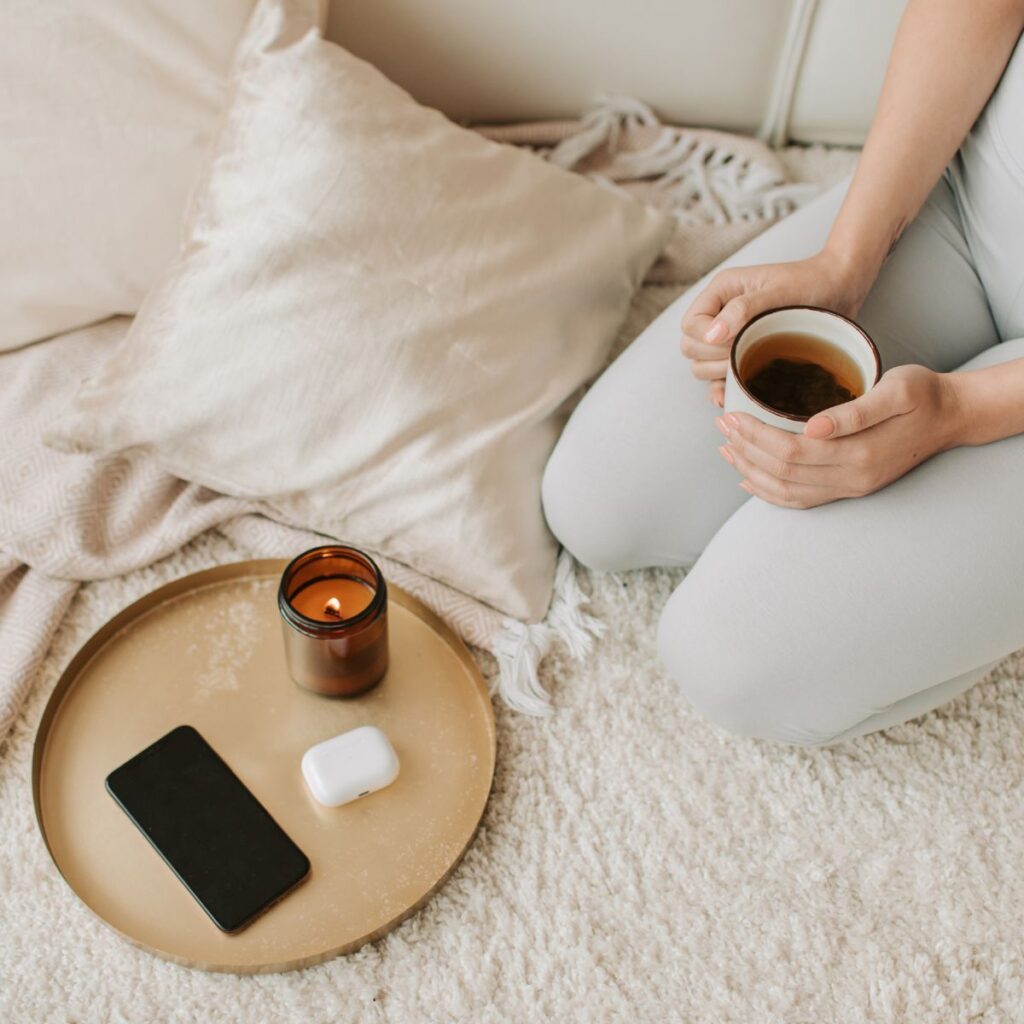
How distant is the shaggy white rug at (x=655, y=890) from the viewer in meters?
0.79

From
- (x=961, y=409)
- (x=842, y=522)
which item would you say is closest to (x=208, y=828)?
(x=842, y=522)

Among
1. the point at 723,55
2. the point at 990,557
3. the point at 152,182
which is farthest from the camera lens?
the point at 723,55

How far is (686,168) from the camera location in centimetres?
131

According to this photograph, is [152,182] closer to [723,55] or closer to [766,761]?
[723,55]

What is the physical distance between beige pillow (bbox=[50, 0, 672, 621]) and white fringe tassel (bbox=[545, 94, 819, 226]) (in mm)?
356

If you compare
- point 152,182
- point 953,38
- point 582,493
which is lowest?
point 582,493

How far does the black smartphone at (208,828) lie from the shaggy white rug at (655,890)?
7cm

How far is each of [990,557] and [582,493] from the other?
34cm

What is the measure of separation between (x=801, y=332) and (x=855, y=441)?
8 cm

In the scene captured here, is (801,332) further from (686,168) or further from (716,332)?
(686,168)

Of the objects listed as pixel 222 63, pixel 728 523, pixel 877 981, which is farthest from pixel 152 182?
pixel 877 981

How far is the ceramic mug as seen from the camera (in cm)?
70

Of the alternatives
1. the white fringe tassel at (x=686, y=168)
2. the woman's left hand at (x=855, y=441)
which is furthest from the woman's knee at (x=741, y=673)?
the white fringe tassel at (x=686, y=168)

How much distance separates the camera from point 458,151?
1.03 m
